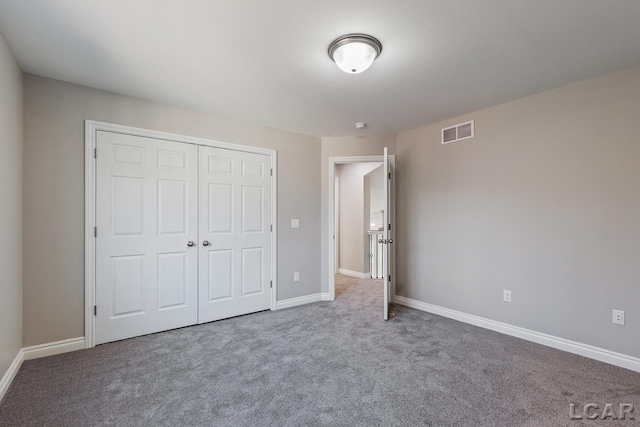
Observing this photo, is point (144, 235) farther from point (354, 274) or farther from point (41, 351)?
point (354, 274)

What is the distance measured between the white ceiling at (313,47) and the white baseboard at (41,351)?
229cm

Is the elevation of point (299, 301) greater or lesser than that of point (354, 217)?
lesser

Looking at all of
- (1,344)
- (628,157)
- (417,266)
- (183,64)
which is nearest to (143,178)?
(183,64)

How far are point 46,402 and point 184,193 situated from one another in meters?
1.98

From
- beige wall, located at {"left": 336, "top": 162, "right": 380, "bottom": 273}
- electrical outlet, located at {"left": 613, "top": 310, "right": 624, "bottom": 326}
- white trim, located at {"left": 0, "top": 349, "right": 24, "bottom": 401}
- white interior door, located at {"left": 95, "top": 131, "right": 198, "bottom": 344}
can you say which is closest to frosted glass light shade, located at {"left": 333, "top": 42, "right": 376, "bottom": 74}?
white interior door, located at {"left": 95, "top": 131, "right": 198, "bottom": 344}

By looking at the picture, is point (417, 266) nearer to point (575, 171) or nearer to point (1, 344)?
point (575, 171)

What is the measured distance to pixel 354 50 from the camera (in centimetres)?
203

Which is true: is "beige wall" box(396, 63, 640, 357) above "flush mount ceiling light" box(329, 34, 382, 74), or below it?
below

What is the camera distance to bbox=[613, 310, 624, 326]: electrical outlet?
7.89 ft

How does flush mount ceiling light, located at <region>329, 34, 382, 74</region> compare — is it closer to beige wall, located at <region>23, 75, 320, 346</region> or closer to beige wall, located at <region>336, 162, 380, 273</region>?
beige wall, located at <region>23, 75, 320, 346</region>

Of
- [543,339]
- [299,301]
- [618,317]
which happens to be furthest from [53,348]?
[618,317]

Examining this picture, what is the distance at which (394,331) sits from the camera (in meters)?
3.15

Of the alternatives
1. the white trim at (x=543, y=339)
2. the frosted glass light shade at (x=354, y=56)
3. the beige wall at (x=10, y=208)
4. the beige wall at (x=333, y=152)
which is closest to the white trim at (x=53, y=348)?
the beige wall at (x=10, y=208)

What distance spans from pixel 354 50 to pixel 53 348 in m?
3.44
